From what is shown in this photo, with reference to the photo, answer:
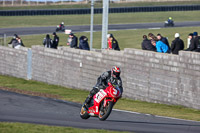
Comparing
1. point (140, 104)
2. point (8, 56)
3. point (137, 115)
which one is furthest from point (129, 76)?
point (8, 56)

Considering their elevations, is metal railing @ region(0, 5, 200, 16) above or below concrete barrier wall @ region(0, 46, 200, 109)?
above

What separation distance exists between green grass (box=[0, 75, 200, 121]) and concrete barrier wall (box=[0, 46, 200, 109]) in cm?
40

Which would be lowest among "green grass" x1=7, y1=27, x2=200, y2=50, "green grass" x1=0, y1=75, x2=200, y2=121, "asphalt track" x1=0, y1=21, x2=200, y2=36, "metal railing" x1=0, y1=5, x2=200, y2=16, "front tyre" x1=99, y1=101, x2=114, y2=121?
"green grass" x1=0, y1=75, x2=200, y2=121

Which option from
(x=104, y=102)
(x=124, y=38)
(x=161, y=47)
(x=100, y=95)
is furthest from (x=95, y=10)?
(x=104, y=102)

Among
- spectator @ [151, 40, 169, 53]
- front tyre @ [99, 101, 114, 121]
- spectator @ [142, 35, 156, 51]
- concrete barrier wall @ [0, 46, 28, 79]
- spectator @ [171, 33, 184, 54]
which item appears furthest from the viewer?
concrete barrier wall @ [0, 46, 28, 79]

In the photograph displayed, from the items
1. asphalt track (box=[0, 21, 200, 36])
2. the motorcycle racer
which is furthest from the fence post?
asphalt track (box=[0, 21, 200, 36])

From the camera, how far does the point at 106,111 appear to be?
12.5 metres

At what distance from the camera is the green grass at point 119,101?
1611 centimetres

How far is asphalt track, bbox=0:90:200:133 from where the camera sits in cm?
1264

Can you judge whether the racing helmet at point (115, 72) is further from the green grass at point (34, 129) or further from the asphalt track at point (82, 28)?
the asphalt track at point (82, 28)

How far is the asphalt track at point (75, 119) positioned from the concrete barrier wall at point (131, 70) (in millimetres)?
2977

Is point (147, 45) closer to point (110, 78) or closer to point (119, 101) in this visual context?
point (119, 101)

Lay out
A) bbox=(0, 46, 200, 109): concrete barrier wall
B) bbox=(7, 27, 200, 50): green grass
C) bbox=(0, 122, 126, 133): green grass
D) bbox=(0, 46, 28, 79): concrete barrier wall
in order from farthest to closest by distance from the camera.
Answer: bbox=(7, 27, 200, 50): green grass < bbox=(0, 46, 28, 79): concrete barrier wall < bbox=(0, 46, 200, 109): concrete barrier wall < bbox=(0, 122, 126, 133): green grass

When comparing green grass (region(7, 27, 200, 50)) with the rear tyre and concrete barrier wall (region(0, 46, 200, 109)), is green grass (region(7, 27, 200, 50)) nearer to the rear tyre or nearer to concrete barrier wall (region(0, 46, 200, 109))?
concrete barrier wall (region(0, 46, 200, 109))
